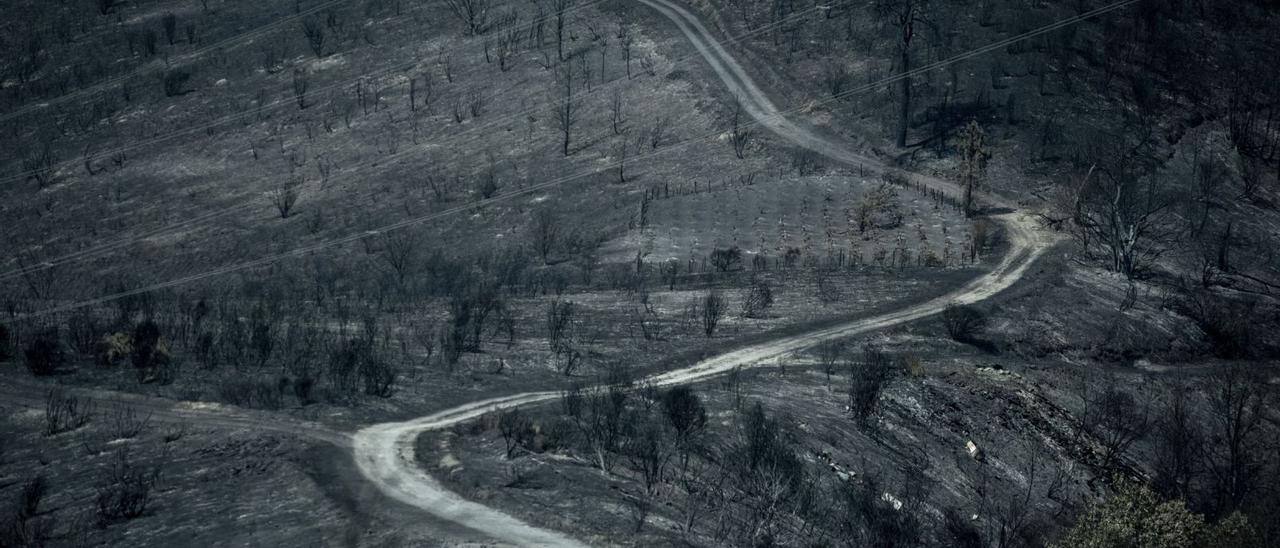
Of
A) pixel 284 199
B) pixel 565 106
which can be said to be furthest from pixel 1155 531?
pixel 565 106

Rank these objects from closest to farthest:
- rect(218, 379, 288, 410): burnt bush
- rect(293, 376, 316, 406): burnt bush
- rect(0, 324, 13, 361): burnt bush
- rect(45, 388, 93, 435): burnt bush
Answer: rect(45, 388, 93, 435): burnt bush
rect(218, 379, 288, 410): burnt bush
rect(293, 376, 316, 406): burnt bush
rect(0, 324, 13, 361): burnt bush

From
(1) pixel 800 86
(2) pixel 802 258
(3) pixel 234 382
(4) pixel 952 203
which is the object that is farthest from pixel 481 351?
(1) pixel 800 86

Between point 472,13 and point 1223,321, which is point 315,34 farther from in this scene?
point 1223,321

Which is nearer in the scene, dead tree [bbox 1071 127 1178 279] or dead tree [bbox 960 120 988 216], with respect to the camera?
dead tree [bbox 1071 127 1178 279]

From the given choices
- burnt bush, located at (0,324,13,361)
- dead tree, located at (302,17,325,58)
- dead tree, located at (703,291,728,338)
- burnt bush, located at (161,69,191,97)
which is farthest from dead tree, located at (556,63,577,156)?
burnt bush, located at (0,324,13,361)

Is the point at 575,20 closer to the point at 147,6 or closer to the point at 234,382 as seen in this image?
the point at 147,6

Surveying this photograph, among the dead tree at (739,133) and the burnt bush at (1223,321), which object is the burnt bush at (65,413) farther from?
the burnt bush at (1223,321)

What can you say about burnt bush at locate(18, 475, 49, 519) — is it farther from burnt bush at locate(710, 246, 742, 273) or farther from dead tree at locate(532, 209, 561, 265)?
burnt bush at locate(710, 246, 742, 273)
